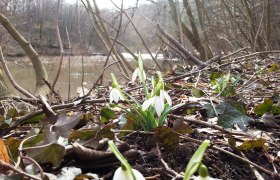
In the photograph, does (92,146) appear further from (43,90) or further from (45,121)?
(43,90)

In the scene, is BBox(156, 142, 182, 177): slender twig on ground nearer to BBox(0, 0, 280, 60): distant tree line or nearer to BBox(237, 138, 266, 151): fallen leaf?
BBox(237, 138, 266, 151): fallen leaf

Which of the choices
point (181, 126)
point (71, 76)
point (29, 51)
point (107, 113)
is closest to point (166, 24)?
point (29, 51)

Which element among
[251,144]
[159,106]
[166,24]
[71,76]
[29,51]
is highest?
[166,24]

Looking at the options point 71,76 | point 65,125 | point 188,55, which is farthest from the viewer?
point 71,76

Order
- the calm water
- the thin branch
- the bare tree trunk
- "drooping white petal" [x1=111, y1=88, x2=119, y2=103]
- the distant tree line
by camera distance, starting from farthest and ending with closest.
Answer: the calm water → the bare tree trunk → the distant tree line → the thin branch → "drooping white petal" [x1=111, y1=88, x2=119, y2=103]

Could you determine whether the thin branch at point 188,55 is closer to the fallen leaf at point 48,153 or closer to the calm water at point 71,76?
the fallen leaf at point 48,153

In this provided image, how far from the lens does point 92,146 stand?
0.71 m

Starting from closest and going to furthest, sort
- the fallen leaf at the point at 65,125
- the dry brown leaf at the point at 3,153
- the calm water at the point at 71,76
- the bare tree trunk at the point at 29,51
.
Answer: the dry brown leaf at the point at 3,153, the fallen leaf at the point at 65,125, the bare tree trunk at the point at 29,51, the calm water at the point at 71,76

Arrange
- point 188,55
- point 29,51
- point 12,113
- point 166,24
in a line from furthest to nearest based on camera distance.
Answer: point 166,24 → point 29,51 → point 188,55 → point 12,113

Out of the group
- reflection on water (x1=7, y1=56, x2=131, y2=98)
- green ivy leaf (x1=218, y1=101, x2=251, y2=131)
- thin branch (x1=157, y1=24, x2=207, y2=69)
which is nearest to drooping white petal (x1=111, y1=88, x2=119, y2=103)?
green ivy leaf (x1=218, y1=101, x2=251, y2=131)

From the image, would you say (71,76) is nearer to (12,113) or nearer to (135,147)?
(12,113)

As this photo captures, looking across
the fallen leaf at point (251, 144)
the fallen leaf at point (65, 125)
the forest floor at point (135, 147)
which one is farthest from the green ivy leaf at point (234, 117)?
the fallen leaf at point (65, 125)

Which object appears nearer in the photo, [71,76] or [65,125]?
[65,125]

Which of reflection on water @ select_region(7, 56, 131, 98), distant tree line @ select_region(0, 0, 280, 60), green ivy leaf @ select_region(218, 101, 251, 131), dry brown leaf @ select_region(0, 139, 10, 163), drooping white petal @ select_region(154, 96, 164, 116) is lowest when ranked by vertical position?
reflection on water @ select_region(7, 56, 131, 98)
